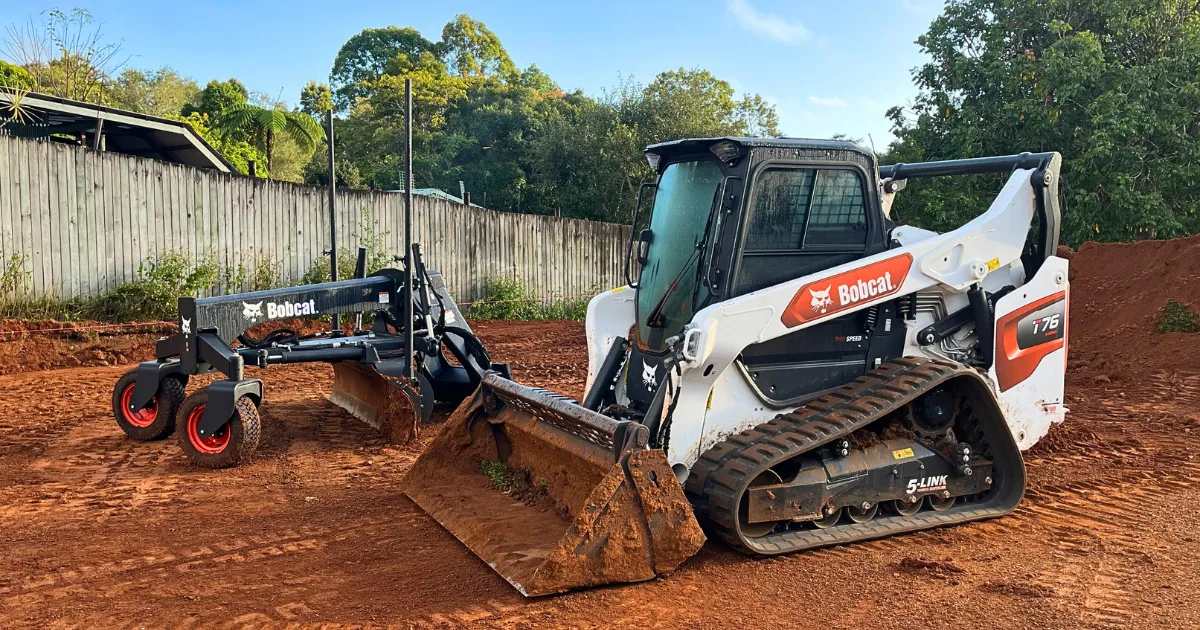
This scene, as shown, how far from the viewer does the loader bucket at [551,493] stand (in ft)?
13.7

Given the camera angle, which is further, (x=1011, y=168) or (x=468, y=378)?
(x=468, y=378)

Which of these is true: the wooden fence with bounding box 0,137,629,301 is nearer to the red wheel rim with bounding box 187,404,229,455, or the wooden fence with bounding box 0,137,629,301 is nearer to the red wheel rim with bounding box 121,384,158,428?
the red wheel rim with bounding box 121,384,158,428

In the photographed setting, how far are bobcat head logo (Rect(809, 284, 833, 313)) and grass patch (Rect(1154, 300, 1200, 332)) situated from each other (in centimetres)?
925

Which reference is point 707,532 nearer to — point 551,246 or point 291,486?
→ point 291,486

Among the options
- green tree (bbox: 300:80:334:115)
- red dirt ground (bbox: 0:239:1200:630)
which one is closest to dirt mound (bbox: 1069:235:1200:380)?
red dirt ground (bbox: 0:239:1200:630)

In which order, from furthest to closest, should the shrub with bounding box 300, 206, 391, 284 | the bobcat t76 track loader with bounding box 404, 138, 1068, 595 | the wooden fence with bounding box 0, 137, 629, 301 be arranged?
the shrub with bounding box 300, 206, 391, 284
the wooden fence with bounding box 0, 137, 629, 301
the bobcat t76 track loader with bounding box 404, 138, 1068, 595

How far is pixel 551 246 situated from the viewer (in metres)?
19.3

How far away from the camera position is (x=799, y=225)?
529cm

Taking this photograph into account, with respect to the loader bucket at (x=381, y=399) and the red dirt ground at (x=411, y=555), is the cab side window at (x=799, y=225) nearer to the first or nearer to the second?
the red dirt ground at (x=411, y=555)

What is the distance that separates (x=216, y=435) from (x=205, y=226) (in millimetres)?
7938

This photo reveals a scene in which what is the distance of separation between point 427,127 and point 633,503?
31.2 m

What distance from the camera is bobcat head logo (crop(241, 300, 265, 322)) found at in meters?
7.23

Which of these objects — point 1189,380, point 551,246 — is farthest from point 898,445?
point 551,246

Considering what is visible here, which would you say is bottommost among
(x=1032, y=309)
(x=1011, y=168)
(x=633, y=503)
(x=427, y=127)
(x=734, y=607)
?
(x=734, y=607)
